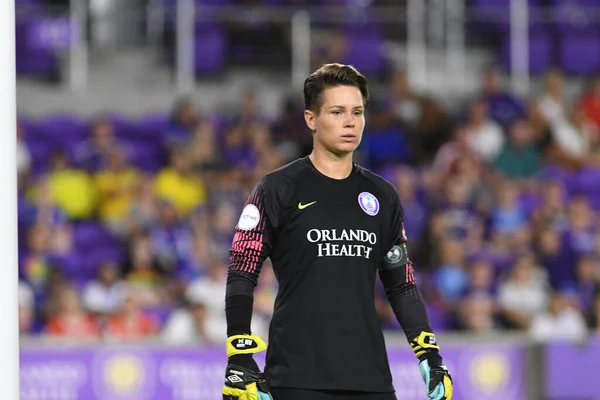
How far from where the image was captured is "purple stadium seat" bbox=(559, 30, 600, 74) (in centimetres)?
1506

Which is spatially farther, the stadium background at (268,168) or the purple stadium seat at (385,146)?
the purple stadium seat at (385,146)

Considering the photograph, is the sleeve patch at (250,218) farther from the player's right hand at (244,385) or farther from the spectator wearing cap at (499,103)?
the spectator wearing cap at (499,103)

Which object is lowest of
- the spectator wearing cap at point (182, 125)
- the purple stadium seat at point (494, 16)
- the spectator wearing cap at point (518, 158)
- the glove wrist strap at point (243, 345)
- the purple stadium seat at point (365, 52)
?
the glove wrist strap at point (243, 345)

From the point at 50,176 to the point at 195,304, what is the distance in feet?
9.84

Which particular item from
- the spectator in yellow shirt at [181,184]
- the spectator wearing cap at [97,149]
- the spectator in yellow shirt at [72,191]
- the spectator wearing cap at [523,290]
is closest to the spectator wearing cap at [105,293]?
the spectator in yellow shirt at [72,191]

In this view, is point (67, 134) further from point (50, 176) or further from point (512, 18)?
point (512, 18)

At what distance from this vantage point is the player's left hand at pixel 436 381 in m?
4.54

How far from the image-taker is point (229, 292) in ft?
14.8

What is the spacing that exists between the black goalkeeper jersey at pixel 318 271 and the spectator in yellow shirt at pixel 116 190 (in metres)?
7.37

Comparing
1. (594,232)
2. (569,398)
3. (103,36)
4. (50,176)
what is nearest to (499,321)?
(569,398)

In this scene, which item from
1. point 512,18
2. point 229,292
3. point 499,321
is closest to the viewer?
point 229,292

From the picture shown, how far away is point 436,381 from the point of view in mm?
4566

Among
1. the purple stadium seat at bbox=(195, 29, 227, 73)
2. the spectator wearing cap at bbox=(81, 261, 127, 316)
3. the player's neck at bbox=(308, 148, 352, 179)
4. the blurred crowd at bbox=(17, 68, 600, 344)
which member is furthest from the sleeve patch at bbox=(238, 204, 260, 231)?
the purple stadium seat at bbox=(195, 29, 227, 73)

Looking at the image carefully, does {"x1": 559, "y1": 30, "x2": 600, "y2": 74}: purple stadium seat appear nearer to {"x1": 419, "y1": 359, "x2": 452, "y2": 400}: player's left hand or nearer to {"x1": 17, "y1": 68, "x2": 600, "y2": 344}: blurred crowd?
{"x1": 17, "y1": 68, "x2": 600, "y2": 344}: blurred crowd
